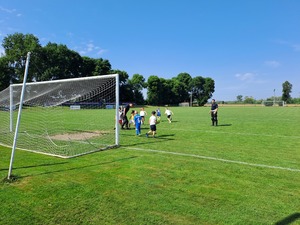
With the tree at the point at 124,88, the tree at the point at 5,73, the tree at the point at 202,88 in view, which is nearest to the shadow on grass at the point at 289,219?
the tree at the point at 5,73

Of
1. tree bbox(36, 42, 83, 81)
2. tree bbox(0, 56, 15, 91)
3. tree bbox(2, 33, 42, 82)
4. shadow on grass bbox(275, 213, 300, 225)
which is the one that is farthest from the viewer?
tree bbox(36, 42, 83, 81)

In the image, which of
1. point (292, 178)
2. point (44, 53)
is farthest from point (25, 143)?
point (44, 53)

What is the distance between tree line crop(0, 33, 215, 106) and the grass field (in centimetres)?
5300

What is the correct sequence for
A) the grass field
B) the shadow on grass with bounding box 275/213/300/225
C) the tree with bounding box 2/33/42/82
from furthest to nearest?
1. the tree with bounding box 2/33/42/82
2. the grass field
3. the shadow on grass with bounding box 275/213/300/225

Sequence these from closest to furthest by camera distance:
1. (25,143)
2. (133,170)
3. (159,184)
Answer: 1. (159,184)
2. (133,170)
3. (25,143)

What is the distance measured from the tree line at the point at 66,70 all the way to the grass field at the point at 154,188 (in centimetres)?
5300


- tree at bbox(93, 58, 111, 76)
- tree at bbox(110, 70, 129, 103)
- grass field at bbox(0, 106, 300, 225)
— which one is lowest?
grass field at bbox(0, 106, 300, 225)

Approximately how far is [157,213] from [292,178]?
3.95 meters

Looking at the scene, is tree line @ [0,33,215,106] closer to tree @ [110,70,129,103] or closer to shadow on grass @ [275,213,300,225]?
tree @ [110,70,129,103]

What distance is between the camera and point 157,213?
14.3 feet

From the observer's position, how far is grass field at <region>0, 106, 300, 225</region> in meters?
4.27

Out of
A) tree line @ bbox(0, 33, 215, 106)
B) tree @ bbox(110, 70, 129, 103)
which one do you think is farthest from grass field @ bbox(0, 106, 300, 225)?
tree @ bbox(110, 70, 129, 103)

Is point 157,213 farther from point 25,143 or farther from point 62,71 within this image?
point 62,71

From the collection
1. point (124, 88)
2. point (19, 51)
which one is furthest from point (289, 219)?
point (124, 88)
